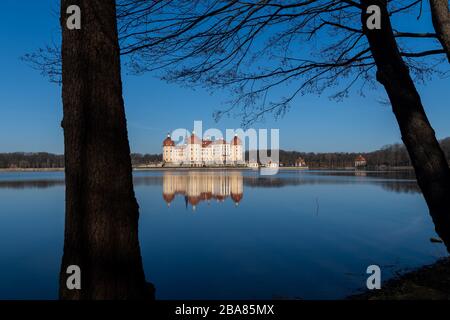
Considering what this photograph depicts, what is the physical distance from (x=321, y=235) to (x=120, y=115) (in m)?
12.3

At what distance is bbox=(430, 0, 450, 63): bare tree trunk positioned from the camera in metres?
3.21

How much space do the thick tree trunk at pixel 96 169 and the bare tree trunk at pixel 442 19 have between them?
297 centimetres

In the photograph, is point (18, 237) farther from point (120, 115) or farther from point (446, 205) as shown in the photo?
point (446, 205)

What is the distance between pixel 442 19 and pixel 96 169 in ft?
11.1

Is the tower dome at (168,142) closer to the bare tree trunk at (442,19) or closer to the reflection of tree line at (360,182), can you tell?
the reflection of tree line at (360,182)

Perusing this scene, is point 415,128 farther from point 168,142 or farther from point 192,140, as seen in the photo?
point 168,142

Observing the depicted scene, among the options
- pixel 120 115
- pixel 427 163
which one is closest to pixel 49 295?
pixel 120 115

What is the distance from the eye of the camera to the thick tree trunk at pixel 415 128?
2953 mm

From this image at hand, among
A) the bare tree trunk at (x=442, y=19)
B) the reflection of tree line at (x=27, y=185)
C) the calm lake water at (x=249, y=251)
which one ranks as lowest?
the reflection of tree line at (x=27, y=185)

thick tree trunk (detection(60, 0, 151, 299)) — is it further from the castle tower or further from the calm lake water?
the castle tower

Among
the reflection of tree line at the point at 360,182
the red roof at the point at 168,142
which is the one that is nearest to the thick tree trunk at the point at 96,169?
the reflection of tree line at the point at 360,182

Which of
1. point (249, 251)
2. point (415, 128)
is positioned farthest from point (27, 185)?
point (415, 128)
